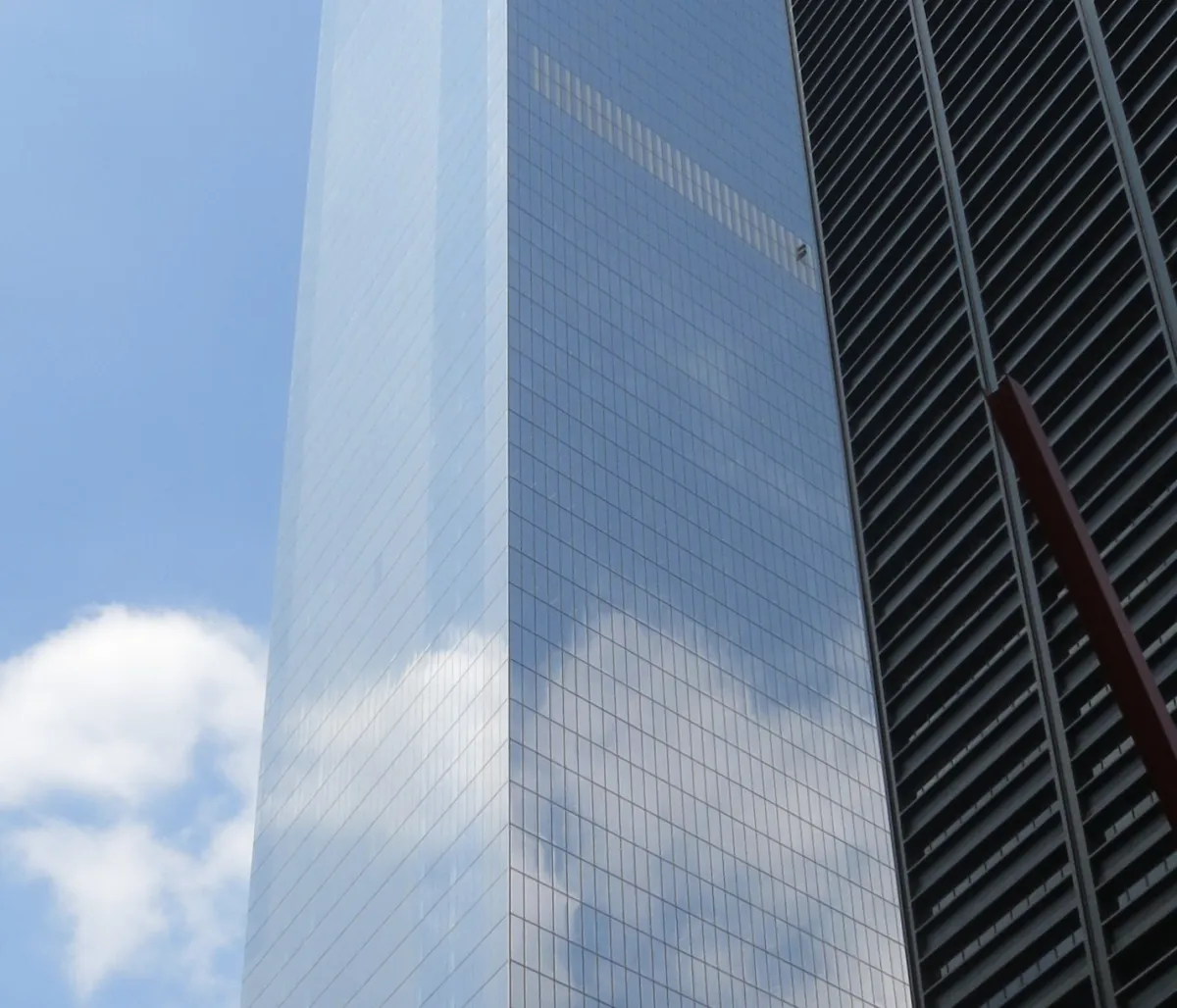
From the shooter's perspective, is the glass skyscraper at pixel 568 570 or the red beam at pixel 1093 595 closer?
the red beam at pixel 1093 595

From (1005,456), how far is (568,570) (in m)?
22.3

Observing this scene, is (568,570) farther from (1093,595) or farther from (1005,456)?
(1093,595)

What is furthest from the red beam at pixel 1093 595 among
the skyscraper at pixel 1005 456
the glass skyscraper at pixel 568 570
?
the glass skyscraper at pixel 568 570

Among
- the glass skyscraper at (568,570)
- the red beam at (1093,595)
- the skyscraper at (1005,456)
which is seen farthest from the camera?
the glass skyscraper at (568,570)

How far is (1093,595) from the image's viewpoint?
20.1 meters

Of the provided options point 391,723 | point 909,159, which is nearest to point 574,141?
point 909,159

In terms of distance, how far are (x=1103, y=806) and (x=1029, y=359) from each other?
2595 cm

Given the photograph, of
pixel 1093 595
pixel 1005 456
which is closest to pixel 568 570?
pixel 1005 456

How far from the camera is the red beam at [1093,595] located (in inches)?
780

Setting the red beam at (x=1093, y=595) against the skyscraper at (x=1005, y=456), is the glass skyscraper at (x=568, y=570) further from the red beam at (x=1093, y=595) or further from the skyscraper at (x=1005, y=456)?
the red beam at (x=1093, y=595)

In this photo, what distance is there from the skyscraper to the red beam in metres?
58.5

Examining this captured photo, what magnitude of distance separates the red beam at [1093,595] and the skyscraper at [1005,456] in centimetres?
5846

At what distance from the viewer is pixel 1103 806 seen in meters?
80.8

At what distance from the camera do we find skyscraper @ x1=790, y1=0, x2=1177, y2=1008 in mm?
82312
